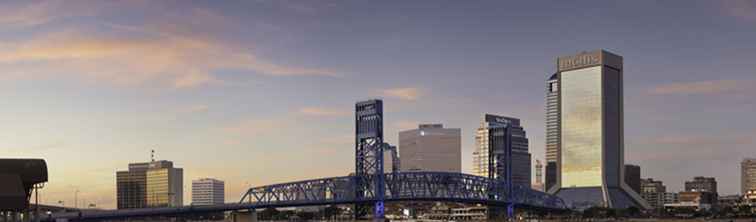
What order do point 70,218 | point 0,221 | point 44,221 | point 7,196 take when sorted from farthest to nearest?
point 70,218, point 44,221, point 0,221, point 7,196

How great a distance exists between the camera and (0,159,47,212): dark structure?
9738 centimetres

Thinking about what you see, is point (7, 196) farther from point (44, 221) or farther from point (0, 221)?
point (44, 221)

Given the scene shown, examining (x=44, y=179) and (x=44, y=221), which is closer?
(x=44, y=179)

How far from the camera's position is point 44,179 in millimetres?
103312

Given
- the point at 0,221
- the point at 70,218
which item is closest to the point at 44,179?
the point at 0,221

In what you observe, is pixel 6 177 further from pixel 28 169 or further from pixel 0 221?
pixel 0 221

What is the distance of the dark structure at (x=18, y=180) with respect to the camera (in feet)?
319

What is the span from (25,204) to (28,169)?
509 cm

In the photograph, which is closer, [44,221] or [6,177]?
[6,177]

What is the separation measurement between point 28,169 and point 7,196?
5648 mm

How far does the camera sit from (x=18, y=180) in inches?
3942

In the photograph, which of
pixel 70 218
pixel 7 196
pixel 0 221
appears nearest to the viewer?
pixel 7 196

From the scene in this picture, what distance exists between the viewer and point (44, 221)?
17500 centimetres

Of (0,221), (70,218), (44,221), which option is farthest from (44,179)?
(70,218)
